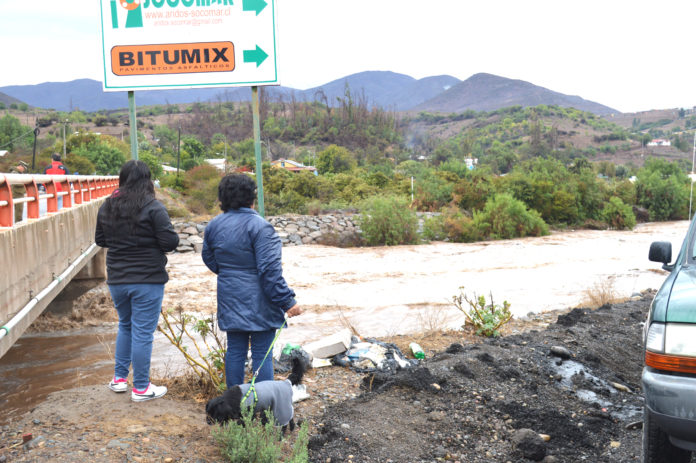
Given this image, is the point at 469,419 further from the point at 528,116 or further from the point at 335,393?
the point at 528,116

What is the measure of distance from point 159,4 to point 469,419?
17.6 ft

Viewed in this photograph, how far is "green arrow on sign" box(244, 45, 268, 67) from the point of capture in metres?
6.63

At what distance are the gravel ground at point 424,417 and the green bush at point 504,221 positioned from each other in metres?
23.1

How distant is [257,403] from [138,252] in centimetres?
152

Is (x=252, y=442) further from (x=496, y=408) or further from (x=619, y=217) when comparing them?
(x=619, y=217)

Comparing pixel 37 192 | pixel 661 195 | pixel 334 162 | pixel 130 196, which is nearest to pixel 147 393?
pixel 130 196

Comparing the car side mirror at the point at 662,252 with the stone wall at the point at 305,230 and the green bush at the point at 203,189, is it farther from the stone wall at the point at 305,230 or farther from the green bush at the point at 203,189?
the green bush at the point at 203,189

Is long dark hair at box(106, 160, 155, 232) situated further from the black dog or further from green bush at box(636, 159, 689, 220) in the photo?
green bush at box(636, 159, 689, 220)

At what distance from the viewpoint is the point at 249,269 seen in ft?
13.4

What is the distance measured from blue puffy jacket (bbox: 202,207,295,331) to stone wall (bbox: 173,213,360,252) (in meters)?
22.3

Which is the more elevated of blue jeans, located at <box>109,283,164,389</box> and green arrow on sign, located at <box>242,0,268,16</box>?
green arrow on sign, located at <box>242,0,268,16</box>

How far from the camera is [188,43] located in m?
6.61

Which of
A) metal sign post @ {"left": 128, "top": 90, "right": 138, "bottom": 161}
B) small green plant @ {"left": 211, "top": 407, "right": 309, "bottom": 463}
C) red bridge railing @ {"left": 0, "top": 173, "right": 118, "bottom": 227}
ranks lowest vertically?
small green plant @ {"left": 211, "top": 407, "right": 309, "bottom": 463}

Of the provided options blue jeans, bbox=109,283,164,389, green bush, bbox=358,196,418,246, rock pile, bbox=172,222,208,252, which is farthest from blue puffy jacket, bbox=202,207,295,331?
green bush, bbox=358,196,418,246
